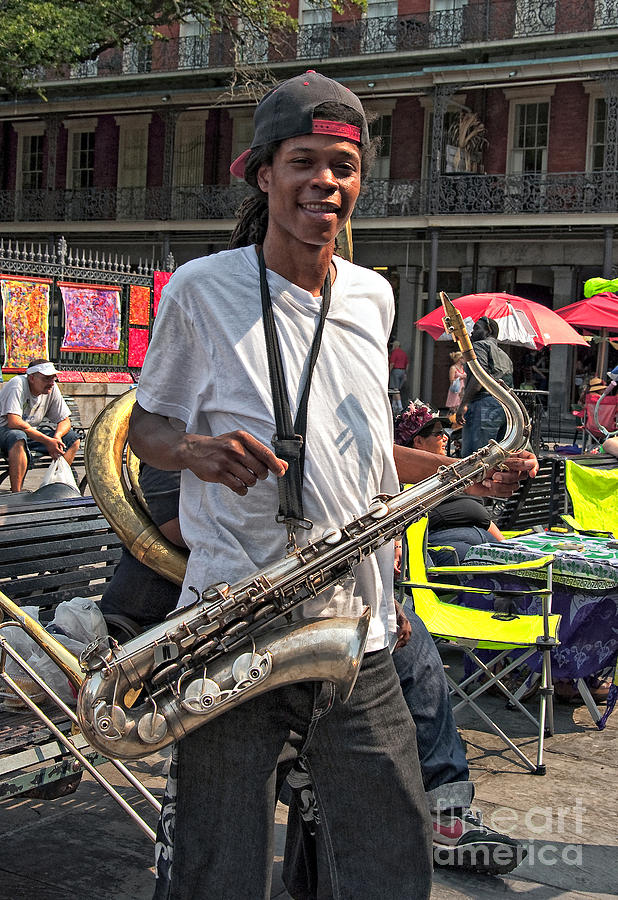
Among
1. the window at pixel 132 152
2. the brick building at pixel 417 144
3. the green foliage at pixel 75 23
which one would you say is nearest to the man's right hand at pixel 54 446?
the green foliage at pixel 75 23

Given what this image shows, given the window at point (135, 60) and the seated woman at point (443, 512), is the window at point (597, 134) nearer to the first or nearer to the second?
the window at point (135, 60)

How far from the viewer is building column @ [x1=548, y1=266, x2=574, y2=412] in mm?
22391

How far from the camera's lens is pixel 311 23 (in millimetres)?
25844

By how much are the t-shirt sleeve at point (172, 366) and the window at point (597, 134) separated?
22890mm

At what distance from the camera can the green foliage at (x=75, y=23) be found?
16.3m

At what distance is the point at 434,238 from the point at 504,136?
11.3 feet

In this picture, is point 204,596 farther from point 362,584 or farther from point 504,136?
point 504,136

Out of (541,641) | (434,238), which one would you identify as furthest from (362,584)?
(434,238)

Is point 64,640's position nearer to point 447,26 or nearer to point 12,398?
point 12,398

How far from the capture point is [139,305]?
15984 mm

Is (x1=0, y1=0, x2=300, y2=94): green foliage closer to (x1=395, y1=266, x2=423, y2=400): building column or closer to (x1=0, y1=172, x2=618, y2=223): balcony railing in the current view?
(x1=0, y1=172, x2=618, y2=223): balcony railing

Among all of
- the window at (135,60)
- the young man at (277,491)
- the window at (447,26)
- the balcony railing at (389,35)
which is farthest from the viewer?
Result: the window at (135,60)

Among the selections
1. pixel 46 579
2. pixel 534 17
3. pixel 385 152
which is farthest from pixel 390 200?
pixel 46 579

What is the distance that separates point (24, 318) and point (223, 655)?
12.8 metres
